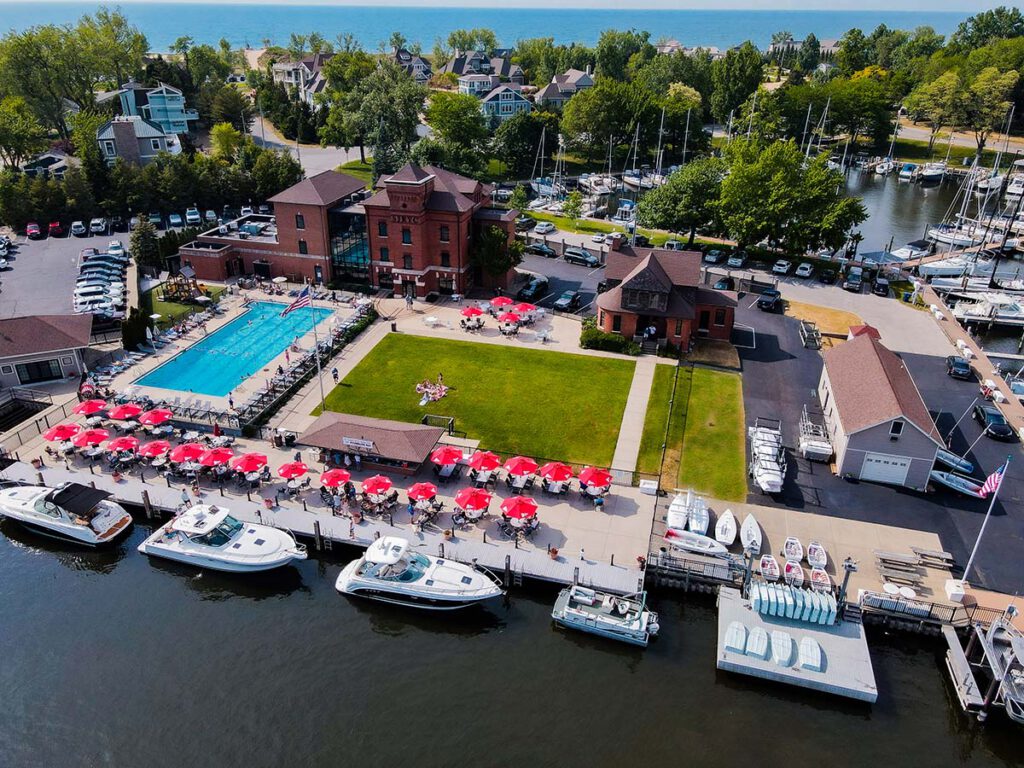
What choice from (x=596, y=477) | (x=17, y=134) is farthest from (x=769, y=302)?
(x=17, y=134)

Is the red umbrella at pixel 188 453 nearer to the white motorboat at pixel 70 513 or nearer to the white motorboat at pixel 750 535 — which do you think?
the white motorboat at pixel 70 513

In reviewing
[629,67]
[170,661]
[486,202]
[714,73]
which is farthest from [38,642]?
[629,67]

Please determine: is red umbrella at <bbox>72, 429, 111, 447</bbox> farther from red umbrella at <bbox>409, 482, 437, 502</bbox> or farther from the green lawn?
red umbrella at <bbox>409, 482, 437, 502</bbox>

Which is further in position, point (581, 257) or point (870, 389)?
point (581, 257)

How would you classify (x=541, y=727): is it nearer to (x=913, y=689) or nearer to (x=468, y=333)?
(x=913, y=689)

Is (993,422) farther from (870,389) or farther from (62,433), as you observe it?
(62,433)

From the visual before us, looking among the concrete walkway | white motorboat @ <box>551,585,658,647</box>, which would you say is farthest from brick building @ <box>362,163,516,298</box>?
white motorboat @ <box>551,585,658,647</box>
